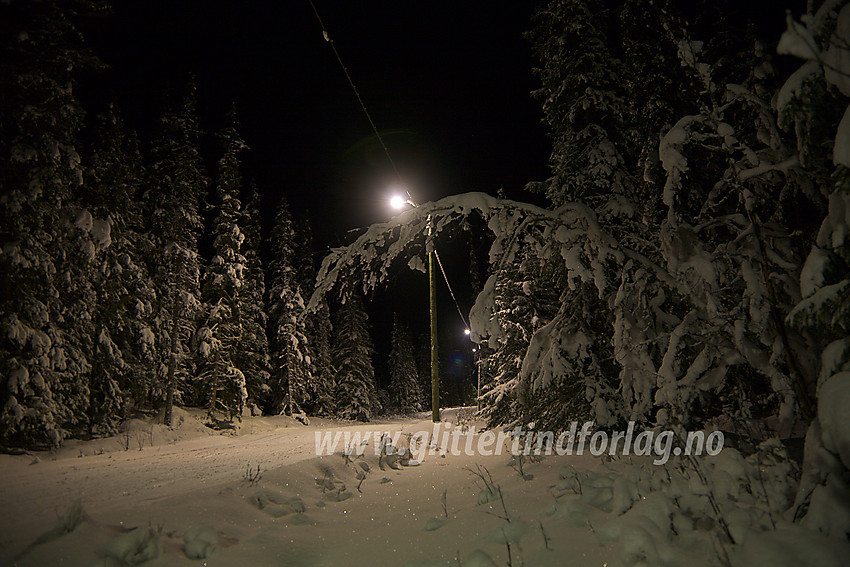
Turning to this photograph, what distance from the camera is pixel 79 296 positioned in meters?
15.2

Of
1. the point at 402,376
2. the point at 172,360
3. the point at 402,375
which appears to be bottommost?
the point at 402,376

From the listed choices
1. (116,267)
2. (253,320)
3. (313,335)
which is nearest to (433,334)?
(116,267)

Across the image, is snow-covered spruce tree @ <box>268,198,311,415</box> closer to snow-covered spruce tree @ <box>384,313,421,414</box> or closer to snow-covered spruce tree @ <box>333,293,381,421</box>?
snow-covered spruce tree @ <box>333,293,381,421</box>

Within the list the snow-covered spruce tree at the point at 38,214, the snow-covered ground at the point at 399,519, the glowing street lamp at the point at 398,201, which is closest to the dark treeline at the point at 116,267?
the snow-covered spruce tree at the point at 38,214

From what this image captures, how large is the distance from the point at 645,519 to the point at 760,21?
6.06 meters

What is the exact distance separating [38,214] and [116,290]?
16.4 ft

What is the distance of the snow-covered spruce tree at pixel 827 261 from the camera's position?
2.54 m

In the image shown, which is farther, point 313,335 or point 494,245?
point 313,335

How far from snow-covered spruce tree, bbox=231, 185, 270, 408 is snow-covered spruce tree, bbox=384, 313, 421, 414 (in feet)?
83.1

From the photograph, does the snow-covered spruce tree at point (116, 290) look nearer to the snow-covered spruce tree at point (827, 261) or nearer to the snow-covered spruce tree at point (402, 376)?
the snow-covered spruce tree at point (827, 261)

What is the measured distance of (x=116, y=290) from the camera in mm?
16938

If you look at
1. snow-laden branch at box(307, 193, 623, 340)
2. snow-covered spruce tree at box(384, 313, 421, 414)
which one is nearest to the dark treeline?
snow-laden branch at box(307, 193, 623, 340)

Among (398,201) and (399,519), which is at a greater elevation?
(398,201)

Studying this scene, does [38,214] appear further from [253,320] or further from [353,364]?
[353,364]
